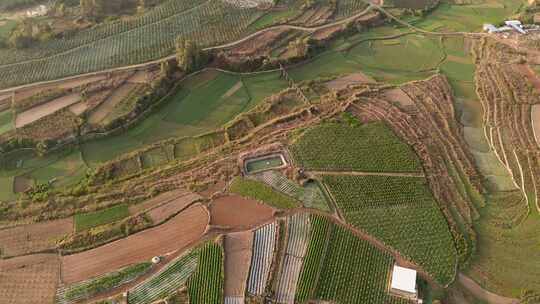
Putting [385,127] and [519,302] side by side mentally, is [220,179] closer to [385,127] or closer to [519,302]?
[385,127]

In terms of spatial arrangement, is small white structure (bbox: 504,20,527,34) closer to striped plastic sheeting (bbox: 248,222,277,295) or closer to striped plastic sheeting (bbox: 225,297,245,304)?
striped plastic sheeting (bbox: 248,222,277,295)

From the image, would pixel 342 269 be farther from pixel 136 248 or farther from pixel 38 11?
pixel 38 11

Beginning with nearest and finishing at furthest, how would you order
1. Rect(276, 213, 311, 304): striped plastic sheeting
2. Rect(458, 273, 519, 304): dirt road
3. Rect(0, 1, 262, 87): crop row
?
1. Rect(276, 213, 311, 304): striped plastic sheeting
2. Rect(458, 273, 519, 304): dirt road
3. Rect(0, 1, 262, 87): crop row

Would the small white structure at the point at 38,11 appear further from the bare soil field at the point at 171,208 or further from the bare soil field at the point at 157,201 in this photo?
the bare soil field at the point at 171,208

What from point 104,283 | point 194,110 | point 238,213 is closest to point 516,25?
point 194,110

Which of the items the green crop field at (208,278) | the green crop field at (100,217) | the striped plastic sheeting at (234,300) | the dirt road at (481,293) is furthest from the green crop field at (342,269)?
the green crop field at (100,217)

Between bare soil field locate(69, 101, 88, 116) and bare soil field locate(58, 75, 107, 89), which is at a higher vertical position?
bare soil field locate(58, 75, 107, 89)

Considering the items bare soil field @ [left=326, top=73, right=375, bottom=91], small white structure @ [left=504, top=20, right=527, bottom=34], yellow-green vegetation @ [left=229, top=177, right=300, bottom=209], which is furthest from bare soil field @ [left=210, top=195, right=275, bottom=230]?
small white structure @ [left=504, top=20, right=527, bottom=34]

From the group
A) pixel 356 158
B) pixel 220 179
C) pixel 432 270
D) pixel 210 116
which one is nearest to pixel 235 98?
pixel 210 116
